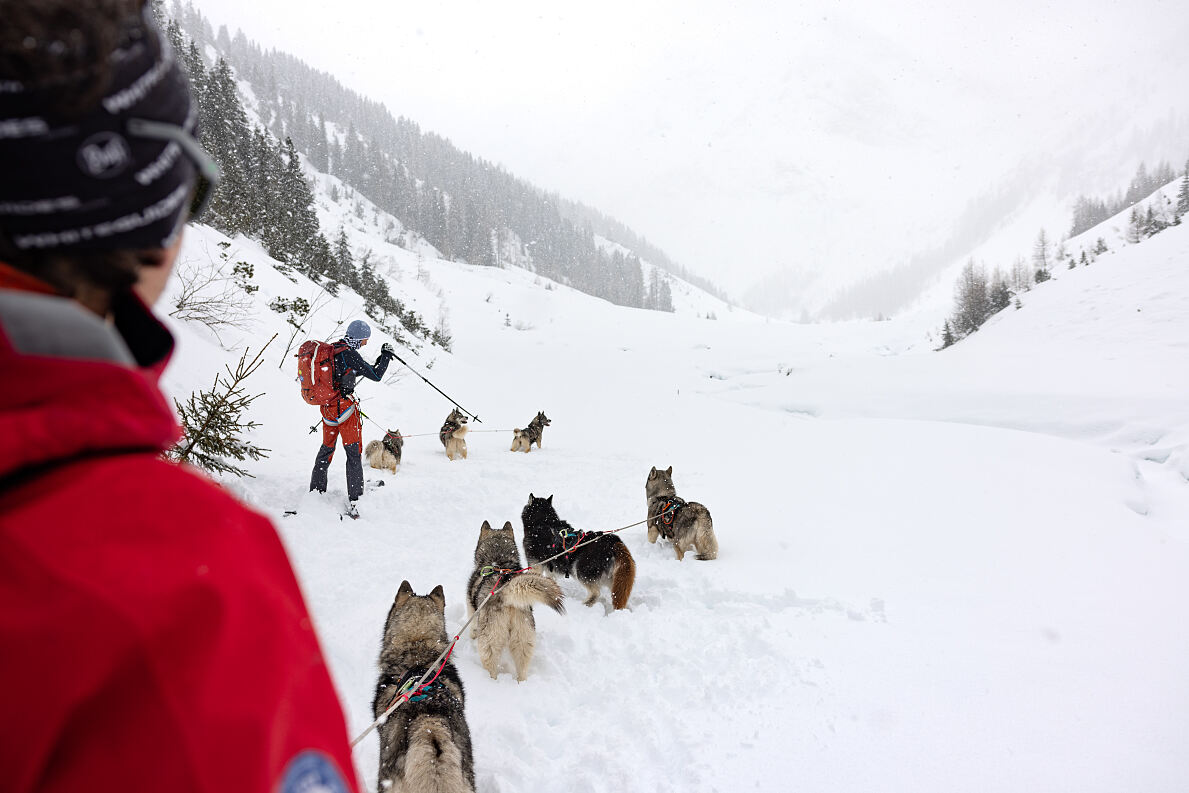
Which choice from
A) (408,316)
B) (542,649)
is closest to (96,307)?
(542,649)

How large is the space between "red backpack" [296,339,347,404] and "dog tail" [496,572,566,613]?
11.8 ft

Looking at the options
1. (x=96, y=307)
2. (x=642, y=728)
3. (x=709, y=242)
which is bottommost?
(x=642, y=728)

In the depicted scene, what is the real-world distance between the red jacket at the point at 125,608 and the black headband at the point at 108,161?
0.39 feet

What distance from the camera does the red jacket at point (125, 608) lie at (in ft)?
1.40

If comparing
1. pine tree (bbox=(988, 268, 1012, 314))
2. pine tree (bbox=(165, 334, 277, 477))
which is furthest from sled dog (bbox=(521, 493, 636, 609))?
pine tree (bbox=(988, 268, 1012, 314))

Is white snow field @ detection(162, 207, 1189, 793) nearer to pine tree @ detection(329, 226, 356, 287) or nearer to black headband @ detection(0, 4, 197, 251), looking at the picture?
black headband @ detection(0, 4, 197, 251)

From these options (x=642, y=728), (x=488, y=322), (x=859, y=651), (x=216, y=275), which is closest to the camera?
(x=642, y=728)

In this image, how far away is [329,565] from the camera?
482 centimetres

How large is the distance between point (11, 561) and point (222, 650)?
0.19 meters

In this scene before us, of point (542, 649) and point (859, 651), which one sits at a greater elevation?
point (859, 651)

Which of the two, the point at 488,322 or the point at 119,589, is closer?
the point at 119,589

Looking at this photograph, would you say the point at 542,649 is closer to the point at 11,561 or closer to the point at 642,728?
the point at 642,728

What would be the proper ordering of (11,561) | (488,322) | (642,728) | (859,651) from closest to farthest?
(11,561) → (642,728) → (859,651) → (488,322)

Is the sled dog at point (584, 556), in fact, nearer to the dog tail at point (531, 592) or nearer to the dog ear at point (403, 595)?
the dog tail at point (531, 592)
